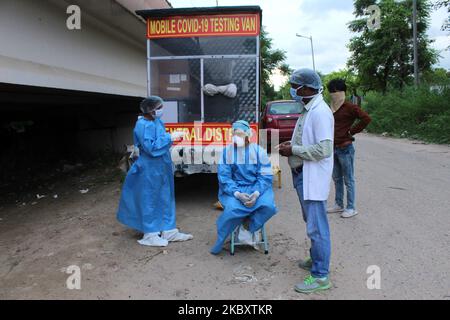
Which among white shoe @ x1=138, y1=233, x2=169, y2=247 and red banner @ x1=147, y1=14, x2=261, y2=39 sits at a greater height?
red banner @ x1=147, y1=14, x2=261, y2=39

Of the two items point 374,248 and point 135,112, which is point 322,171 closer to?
point 374,248

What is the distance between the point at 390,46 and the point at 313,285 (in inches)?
913

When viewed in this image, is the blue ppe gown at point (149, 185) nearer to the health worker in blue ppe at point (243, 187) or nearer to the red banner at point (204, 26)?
the health worker in blue ppe at point (243, 187)

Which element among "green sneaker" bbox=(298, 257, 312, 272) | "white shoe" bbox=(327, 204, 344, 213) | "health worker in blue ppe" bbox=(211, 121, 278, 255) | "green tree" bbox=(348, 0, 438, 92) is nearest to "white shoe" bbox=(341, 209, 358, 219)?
"white shoe" bbox=(327, 204, 344, 213)

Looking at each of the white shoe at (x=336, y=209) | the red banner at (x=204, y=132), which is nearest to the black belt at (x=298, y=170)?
the white shoe at (x=336, y=209)

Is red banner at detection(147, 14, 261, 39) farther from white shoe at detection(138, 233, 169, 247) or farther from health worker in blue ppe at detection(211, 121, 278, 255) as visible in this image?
white shoe at detection(138, 233, 169, 247)

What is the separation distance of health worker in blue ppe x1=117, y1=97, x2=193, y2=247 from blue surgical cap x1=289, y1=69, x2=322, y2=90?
1846 millimetres

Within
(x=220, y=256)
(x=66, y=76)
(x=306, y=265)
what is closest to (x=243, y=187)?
(x=220, y=256)

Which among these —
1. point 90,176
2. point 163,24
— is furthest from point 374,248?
point 90,176

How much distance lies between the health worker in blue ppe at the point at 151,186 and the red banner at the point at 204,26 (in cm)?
199

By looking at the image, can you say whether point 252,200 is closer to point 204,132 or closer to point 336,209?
point 336,209

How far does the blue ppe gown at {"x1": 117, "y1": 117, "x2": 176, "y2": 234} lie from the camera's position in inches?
186

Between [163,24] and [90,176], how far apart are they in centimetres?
517

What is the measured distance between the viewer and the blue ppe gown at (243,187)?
13.8 ft
